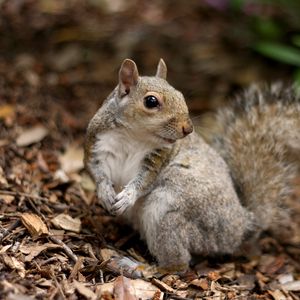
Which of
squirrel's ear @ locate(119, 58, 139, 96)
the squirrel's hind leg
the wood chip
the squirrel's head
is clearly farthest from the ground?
squirrel's ear @ locate(119, 58, 139, 96)

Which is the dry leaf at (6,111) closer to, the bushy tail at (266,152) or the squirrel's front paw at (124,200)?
the squirrel's front paw at (124,200)

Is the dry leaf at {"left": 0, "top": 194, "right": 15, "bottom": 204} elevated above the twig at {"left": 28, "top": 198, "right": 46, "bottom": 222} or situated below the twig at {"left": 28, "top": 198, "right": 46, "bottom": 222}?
above

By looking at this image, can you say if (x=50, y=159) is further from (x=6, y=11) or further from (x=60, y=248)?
(x=6, y=11)

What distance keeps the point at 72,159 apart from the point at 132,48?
2.14 m

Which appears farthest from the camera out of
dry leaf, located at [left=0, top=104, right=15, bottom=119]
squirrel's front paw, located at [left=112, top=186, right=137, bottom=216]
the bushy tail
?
dry leaf, located at [left=0, top=104, right=15, bottom=119]

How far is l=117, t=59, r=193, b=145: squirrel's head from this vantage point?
3.81 meters

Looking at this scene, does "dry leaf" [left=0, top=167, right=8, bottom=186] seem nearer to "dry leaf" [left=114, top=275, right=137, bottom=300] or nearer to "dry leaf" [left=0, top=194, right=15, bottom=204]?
"dry leaf" [left=0, top=194, right=15, bottom=204]

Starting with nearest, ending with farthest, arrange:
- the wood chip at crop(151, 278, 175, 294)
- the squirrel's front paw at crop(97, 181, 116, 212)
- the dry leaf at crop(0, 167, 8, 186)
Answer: the wood chip at crop(151, 278, 175, 294), the squirrel's front paw at crop(97, 181, 116, 212), the dry leaf at crop(0, 167, 8, 186)

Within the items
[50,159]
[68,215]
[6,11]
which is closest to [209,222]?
[68,215]

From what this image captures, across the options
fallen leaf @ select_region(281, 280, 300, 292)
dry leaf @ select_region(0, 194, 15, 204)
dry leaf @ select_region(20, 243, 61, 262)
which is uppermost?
dry leaf @ select_region(0, 194, 15, 204)

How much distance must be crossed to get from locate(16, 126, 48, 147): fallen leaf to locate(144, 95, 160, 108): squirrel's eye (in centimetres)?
175

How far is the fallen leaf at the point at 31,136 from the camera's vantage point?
5164 mm

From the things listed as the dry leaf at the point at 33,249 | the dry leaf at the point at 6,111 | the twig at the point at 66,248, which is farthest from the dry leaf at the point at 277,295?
the dry leaf at the point at 6,111

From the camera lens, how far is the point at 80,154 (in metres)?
5.36
